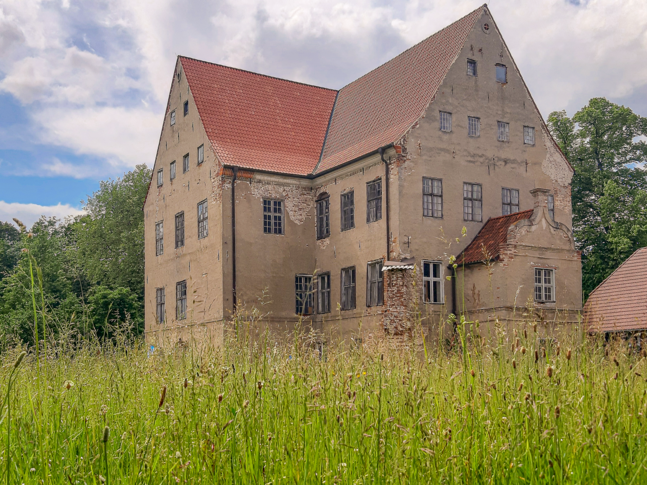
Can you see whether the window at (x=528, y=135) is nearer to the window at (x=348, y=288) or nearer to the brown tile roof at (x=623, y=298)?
the brown tile roof at (x=623, y=298)

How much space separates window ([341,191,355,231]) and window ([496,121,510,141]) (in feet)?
19.4

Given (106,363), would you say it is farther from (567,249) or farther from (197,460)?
(567,249)

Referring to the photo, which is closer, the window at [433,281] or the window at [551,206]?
the window at [433,281]

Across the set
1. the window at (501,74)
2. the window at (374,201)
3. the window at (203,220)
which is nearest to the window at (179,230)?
the window at (203,220)

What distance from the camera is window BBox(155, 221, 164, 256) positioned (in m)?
31.5

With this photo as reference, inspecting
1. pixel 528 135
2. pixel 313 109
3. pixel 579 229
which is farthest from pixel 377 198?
pixel 579 229

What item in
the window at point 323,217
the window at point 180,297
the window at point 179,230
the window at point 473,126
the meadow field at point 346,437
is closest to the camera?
the meadow field at point 346,437

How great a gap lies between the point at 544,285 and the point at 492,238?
2.46 meters

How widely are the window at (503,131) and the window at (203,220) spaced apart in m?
11.5

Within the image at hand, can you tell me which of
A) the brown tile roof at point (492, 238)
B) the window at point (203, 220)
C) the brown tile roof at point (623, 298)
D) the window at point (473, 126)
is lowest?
the brown tile roof at point (623, 298)

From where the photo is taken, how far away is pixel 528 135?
27.3 metres

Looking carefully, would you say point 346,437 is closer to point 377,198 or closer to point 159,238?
point 377,198

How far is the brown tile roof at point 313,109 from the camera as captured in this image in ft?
86.6

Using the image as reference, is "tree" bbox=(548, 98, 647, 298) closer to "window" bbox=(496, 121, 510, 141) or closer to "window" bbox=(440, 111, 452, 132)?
"window" bbox=(496, 121, 510, 141)
